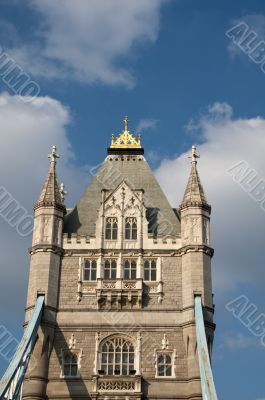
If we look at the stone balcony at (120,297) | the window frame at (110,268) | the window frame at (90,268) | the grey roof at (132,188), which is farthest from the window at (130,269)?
the grey roof at (132,188)

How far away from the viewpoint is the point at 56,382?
128 feet

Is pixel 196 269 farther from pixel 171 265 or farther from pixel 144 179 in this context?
pixel 144 179

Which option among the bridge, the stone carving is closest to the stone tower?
the stone carving

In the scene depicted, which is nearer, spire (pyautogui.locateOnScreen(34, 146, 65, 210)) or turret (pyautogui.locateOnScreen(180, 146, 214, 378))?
turret (pyautogui.locateOnScreen(180, 146, 214, 378))

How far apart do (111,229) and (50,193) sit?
177 inches

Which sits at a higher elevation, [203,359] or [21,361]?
[203,359]

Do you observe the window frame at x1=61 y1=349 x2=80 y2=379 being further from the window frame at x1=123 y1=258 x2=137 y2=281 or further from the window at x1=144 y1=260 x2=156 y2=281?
the window at x1=144 y1=260 x2=156 y2=281

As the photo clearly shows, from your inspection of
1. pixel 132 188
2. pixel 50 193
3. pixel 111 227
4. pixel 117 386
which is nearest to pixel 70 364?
pixel 117 386

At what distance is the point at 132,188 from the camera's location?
1837 inches

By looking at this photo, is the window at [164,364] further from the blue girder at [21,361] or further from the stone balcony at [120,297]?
the blue girder at [21,361]

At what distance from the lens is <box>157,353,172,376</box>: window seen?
39225mm

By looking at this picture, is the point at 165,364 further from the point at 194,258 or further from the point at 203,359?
the point at 194,258

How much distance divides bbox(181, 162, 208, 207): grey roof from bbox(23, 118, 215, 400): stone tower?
7cm

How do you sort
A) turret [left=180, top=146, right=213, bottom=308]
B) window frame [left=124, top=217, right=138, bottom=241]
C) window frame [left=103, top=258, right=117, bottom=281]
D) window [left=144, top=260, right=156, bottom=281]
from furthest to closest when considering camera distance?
window frame [left=124, top=217, right=138, bottom=241]
window [left=144, top=260, right=156, bottom=281]
window frame [left=103, top=258, right=117, bottom=281]
turret [left=180, top=146, right=213, bottom=308]
